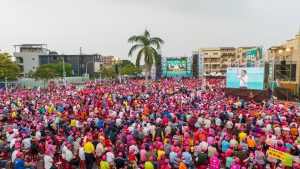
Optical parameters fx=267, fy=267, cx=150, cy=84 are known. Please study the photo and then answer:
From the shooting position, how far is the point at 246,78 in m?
29.8

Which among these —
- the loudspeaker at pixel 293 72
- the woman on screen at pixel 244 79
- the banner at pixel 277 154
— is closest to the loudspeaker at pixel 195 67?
the loudspeaker at pixel 293 72

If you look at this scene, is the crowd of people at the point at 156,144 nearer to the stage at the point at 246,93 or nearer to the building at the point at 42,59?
the stage at the point at 246,93

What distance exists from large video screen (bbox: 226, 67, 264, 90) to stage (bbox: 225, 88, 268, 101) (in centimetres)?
48

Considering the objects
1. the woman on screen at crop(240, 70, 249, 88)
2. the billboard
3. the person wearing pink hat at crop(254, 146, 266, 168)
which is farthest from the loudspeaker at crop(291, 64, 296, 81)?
the person wearing pink hat at crop(254, 146, 266, 168)

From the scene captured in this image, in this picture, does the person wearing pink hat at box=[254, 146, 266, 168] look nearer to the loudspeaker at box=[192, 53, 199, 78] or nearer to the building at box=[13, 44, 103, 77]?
the loudspeaker at box=[192, 53, 199, 78]

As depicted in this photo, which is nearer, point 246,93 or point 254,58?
point 246,93

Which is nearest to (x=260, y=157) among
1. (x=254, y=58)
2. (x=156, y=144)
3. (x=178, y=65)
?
(x=156, y=144)

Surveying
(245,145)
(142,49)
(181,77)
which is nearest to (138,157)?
(245,145)

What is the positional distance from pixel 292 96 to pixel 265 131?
20611 millimetres

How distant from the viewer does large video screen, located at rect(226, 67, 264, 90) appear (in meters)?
28.5


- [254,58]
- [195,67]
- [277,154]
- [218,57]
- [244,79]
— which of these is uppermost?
[218,57]

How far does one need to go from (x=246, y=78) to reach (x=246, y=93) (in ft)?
5.51

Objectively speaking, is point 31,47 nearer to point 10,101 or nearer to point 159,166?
point 10,101

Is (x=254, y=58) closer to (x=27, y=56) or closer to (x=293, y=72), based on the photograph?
(x=293, y=72)
